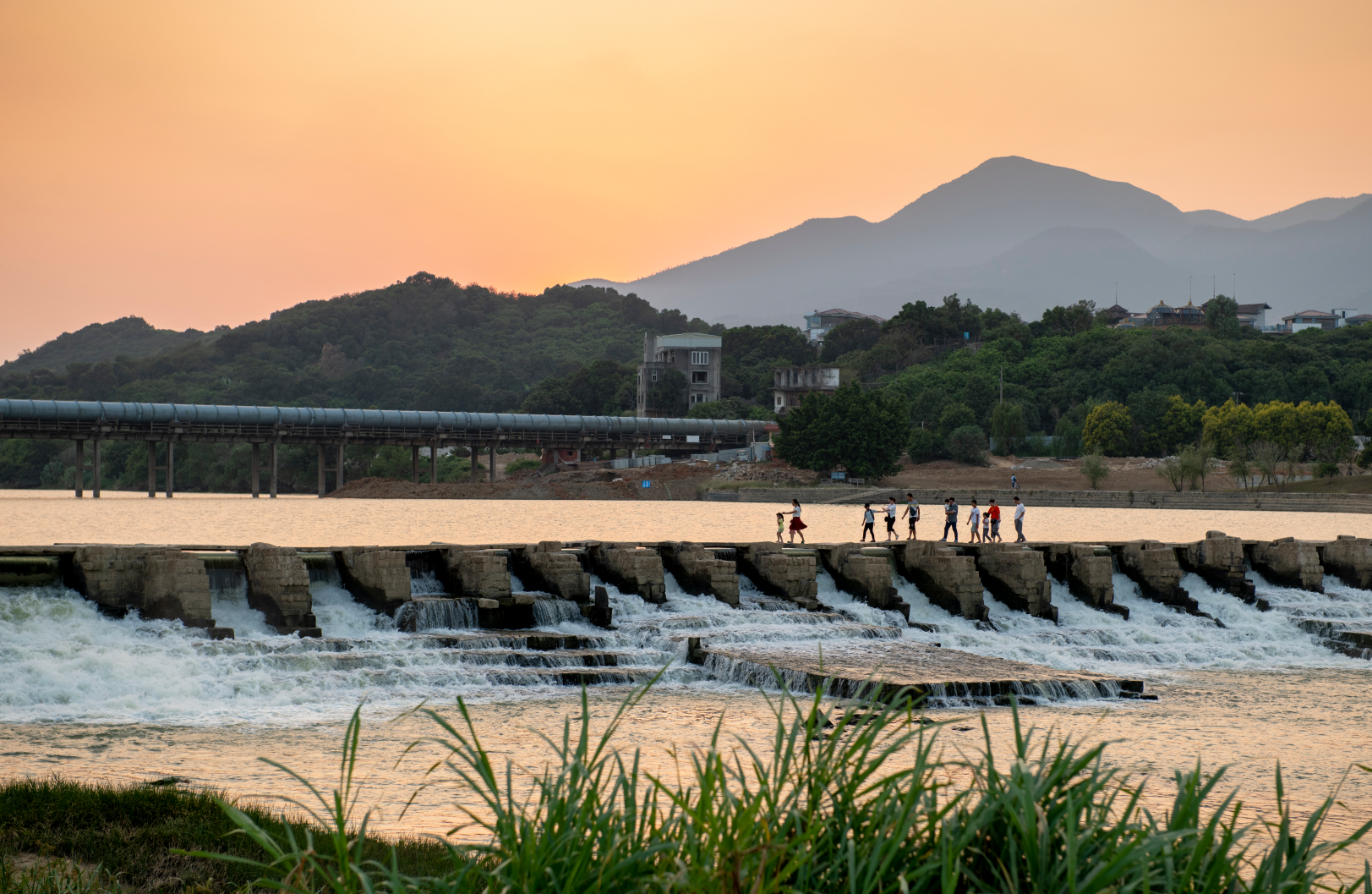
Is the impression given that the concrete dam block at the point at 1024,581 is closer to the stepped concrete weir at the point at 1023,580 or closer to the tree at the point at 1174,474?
the stepped concrete weir at the point at 1023,580

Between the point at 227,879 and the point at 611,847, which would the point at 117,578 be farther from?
the point at 611,847

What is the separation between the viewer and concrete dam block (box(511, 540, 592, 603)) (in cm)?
2334

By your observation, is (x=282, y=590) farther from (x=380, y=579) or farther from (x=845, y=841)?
(x=845, y=841)

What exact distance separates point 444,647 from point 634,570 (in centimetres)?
571

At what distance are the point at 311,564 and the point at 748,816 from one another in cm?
2006

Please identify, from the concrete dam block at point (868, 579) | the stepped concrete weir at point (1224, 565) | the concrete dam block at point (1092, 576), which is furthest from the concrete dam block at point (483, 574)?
the stepped concrete weir at point (1224, 565)

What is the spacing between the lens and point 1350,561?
1254 inches

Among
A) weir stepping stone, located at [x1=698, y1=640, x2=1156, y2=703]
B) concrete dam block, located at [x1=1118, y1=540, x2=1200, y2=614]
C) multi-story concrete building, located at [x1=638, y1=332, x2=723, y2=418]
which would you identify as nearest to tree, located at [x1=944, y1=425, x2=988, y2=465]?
multi-story concrete building, located at [x1=638, y1=332, x2=723, y2=418]

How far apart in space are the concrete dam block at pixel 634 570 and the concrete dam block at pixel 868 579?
162 inches

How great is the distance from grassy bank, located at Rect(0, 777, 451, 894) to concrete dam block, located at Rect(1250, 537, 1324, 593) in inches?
1071

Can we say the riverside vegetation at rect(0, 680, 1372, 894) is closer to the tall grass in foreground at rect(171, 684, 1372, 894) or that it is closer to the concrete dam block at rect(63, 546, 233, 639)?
the tall grass in foreground at rect(171, 684, 1372, 894)

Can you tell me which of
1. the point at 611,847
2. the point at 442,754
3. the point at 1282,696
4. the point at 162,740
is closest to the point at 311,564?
the point at 162,740

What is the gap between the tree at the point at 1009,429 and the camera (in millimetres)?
121562

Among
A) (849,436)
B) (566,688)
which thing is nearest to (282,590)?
(566,688)
